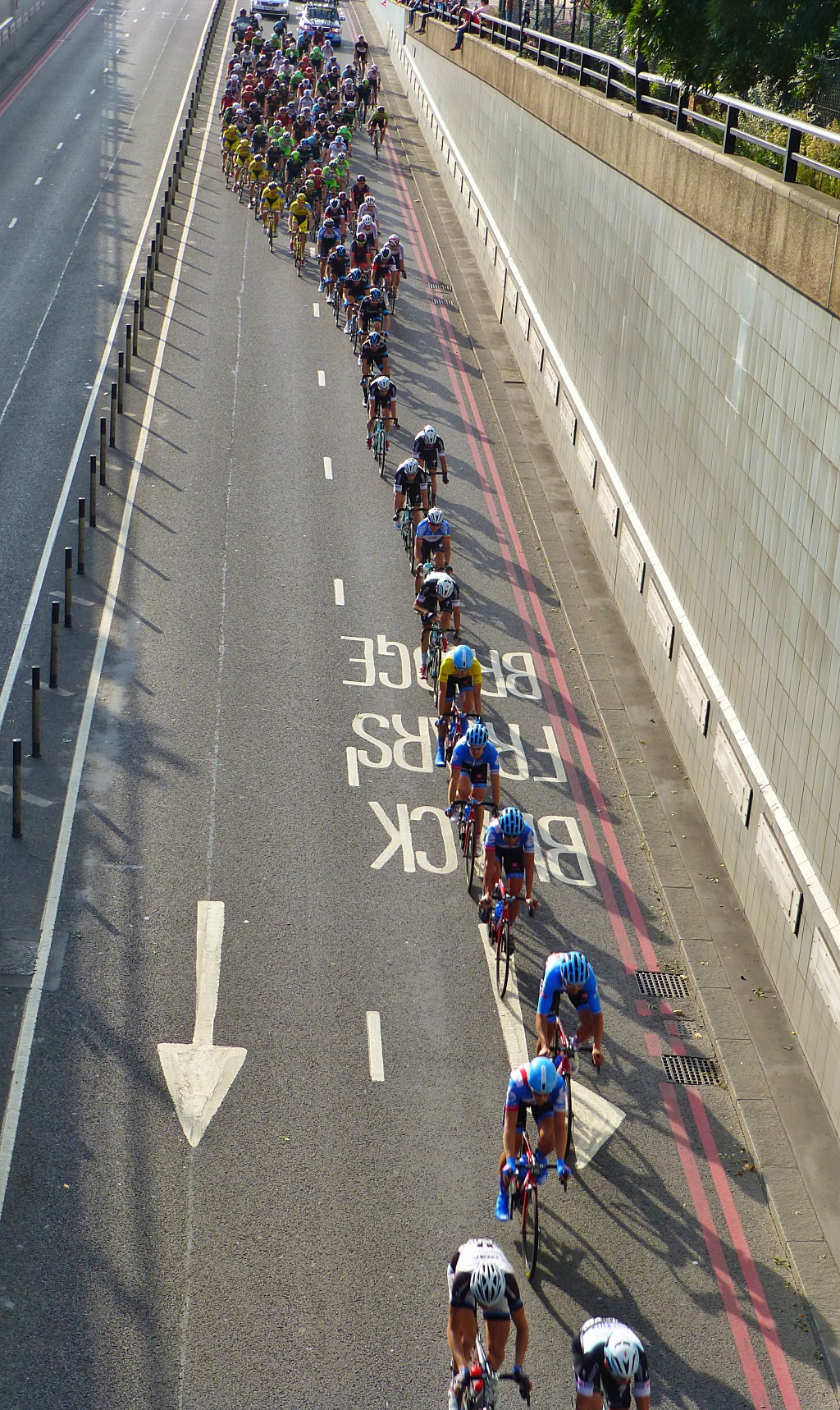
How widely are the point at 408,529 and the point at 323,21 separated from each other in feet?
205

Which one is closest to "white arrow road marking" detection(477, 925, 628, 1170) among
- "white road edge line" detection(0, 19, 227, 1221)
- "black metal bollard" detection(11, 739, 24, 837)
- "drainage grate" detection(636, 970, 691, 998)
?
"drainage grate" detection(636, 970, 691, 998)

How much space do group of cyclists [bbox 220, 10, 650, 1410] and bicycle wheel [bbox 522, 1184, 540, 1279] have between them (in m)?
0.18

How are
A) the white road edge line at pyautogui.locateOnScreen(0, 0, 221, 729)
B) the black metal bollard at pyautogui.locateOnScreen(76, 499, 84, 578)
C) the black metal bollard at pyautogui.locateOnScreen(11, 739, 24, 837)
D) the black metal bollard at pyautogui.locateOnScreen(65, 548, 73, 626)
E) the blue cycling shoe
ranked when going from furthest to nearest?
the black metal bollard at pyautogui.locateOnScreen(76, 499, 84, 578), the black metal bollard at pyautogui.locateOnScreen(65, 548, 73, 626), the white road edge line at pyautogui.locateOnScreen(0, 0, 221, 729), the black metal bollard at pyautogui.locateOnScreen(11, 739, 24, 837), the blue cycling shoe

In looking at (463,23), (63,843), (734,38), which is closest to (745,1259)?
(63,843)

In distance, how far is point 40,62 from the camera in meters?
62.4

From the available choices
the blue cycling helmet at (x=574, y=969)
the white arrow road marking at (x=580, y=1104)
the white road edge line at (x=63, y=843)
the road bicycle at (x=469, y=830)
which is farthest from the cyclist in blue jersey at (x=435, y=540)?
the blue cycling helmet at (x=574, y=969)

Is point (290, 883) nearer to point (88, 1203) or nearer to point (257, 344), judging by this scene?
point (88, 1203)

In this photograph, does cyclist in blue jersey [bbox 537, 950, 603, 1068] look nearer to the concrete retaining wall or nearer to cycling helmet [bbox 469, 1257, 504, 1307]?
the concrete retaining wall

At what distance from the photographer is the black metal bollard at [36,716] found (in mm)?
15523

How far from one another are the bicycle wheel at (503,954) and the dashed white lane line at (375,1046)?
43.1 inches

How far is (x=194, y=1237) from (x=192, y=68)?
60.6m

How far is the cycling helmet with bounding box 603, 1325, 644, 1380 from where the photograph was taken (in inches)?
289

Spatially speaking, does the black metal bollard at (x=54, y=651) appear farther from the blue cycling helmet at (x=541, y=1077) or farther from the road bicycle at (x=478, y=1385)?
the road bicycle at (x=478, y=1385)

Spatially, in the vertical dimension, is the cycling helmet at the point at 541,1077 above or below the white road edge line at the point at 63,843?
above
